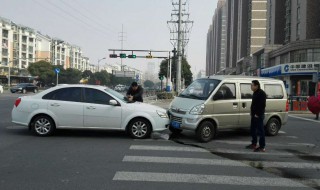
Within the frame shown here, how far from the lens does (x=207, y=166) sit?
22.6 feet

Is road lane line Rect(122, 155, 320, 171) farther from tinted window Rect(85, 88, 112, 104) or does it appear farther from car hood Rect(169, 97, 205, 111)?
tinted window Rect(85, 88, 112, 104)

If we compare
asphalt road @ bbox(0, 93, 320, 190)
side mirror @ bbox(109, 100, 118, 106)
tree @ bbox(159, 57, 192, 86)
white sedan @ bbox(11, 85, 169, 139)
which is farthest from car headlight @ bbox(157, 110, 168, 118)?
tree @ bbox(159, 57, 192, 86)

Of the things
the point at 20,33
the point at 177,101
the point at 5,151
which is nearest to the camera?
the point at 5,151

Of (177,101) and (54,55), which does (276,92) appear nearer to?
(177,101)

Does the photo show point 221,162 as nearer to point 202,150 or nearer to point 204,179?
point 202,150

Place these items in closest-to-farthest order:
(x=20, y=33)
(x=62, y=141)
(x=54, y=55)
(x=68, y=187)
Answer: (x=68, y=187), (x=62, y=141), (x=20, y=33), (x=54, y=55)

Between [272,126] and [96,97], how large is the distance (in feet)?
18.2

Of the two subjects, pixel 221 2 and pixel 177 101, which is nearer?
pixel 177 101

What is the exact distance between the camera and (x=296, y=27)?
5591 cm

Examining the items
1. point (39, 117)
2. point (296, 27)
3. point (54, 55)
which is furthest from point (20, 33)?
point (39, 117)

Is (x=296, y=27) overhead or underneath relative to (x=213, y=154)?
overhead

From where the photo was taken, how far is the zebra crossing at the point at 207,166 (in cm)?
584

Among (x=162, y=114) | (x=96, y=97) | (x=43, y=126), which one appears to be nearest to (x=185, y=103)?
(x=162, y=114)

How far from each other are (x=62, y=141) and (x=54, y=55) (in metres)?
122
